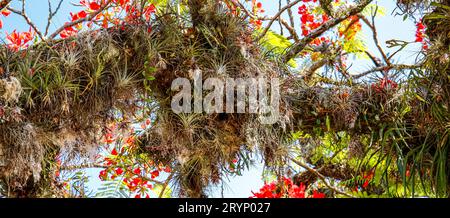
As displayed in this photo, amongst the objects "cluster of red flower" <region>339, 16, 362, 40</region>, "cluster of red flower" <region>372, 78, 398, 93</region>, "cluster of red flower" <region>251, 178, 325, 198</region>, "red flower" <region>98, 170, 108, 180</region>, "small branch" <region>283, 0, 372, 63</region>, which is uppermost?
"cluster of red flower" <region>339, 16, 362, 40</region>

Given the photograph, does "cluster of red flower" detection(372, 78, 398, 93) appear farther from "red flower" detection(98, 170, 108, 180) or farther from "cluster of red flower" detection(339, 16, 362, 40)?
"red flower" detection(98, 170, 108, 180)

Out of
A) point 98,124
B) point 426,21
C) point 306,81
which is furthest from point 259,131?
point 426,21

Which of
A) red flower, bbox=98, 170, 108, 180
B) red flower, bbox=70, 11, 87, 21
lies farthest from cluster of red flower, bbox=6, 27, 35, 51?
red flower, bbox=98, 170, 108, 180

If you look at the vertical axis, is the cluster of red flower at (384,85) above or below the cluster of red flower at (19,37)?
below

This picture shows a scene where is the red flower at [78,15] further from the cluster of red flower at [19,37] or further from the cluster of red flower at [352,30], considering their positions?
the cluster of red flower at [352,30]

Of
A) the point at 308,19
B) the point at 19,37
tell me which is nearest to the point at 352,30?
the point at 308,19

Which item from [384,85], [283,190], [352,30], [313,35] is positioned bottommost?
[283,190]

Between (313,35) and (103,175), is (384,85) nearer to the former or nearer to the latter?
(313,35)

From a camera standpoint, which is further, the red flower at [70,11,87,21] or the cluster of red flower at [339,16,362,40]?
the cluster of red flower at [339,16,362,40]

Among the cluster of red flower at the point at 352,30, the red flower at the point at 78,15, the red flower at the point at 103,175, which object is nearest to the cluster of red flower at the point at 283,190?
the red flower at the point at 103,175

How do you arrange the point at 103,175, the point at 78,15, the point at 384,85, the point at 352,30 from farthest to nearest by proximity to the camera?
the point at 352,30
the point at 78,15
the point at 103,175
the point at 384,85

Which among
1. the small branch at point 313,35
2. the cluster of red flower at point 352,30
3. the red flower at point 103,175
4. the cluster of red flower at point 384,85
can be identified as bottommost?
the red flower at point 103,175

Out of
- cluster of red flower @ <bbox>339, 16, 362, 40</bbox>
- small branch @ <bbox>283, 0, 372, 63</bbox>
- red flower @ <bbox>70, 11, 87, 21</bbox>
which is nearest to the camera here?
small branch @ <bbox>283, 0, 372, 63</bbox>
